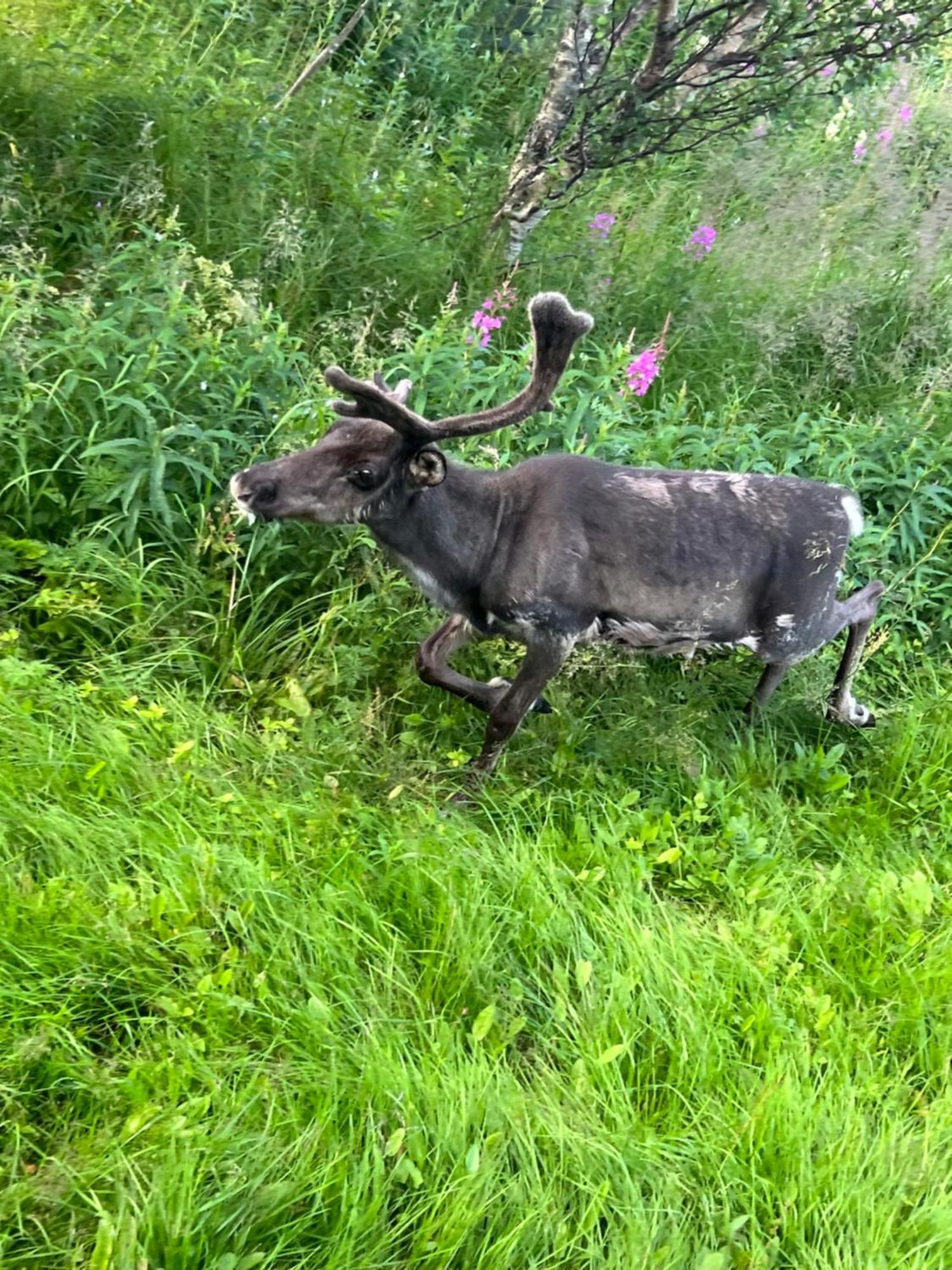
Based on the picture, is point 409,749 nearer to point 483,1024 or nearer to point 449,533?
point 449,533

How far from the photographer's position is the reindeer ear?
133 inches

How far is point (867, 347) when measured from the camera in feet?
20.4

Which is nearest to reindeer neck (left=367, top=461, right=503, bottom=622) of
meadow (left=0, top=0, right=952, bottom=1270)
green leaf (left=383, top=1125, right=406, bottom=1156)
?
meadow (left=0, top=0, right=952, bottom=1270)

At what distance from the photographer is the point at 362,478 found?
3.38m

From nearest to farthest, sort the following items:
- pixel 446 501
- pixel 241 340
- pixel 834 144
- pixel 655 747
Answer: pixel 446 501, pixel 655 747, pixel 241 340, pixel 834 144

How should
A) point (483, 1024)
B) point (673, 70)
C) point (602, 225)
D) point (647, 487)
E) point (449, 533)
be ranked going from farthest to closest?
point (602, 225) → point (673, 70) → point (647, 487) → point (449, 533) → point (483, 1024)

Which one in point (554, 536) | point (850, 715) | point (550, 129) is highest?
point (550, 129)

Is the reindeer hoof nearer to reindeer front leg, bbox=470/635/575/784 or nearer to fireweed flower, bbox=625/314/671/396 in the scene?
reindeer front leg, bbox=470/635/575/784

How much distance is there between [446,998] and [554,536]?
5.52 ft

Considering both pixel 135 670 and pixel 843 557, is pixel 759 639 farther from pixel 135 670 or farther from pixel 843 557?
pixel 135 670

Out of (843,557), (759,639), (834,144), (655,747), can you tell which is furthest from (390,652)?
(834,144)

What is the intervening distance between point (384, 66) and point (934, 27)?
3.55 metres

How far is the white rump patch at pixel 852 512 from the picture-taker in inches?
163

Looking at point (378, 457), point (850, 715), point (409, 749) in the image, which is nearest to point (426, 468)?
point (378, 457)
